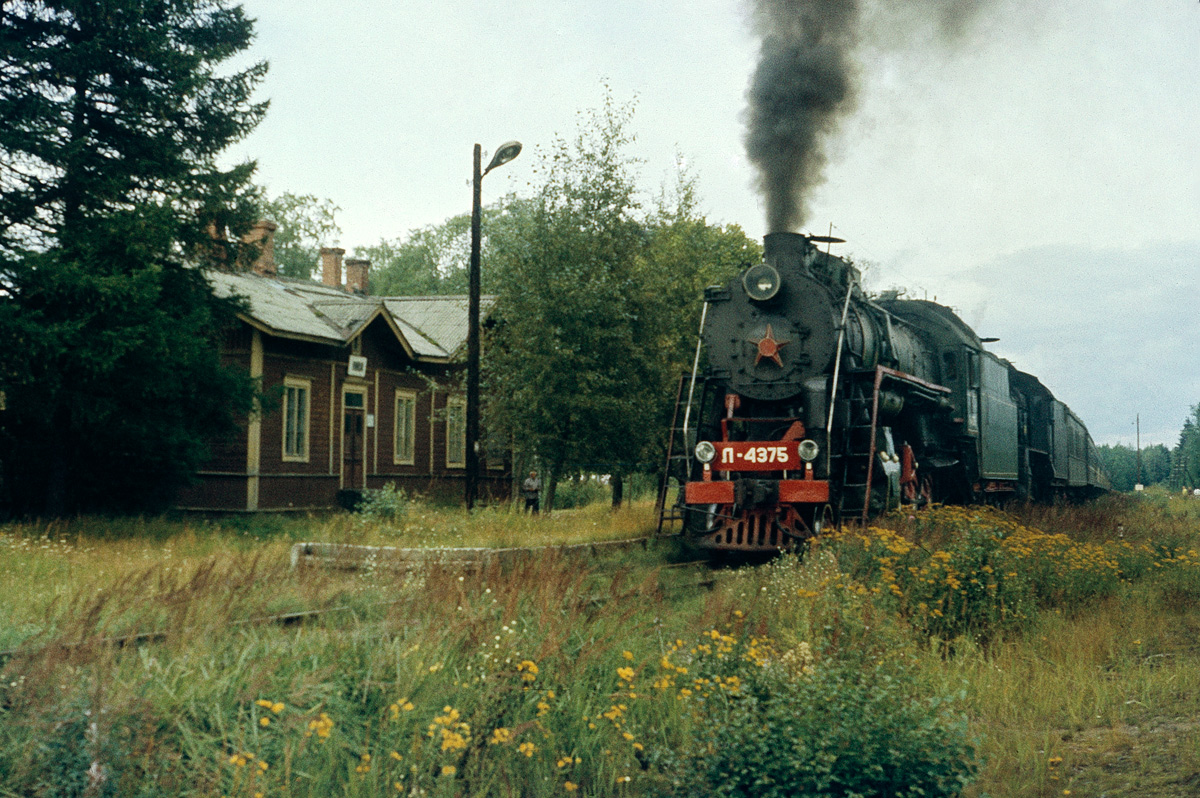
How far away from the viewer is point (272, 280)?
2706 centimetres

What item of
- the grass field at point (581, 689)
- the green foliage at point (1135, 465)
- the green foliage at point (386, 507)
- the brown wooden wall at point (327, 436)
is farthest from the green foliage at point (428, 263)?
the green foliage at point (1135, 465)

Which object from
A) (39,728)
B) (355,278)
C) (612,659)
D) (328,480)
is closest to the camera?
(39,728)

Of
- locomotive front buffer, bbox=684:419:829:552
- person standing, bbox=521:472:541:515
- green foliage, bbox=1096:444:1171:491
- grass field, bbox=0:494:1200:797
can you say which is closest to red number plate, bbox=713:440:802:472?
locomotive front buffer, bbox=684:419:829:552

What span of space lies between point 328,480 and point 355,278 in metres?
16.8

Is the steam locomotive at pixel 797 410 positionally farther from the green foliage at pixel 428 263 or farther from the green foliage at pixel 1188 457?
the green foliage at pixel 1188 457

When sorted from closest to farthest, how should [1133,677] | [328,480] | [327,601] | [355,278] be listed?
[327,601]
[1133,677]
[328,480]
[355,278]

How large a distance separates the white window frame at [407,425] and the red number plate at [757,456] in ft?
45.0

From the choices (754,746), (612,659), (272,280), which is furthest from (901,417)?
(272,280)

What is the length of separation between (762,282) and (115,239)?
8.72m

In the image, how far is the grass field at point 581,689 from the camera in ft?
14.0

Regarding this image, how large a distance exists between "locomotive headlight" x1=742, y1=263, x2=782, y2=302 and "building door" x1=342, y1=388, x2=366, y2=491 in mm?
12674

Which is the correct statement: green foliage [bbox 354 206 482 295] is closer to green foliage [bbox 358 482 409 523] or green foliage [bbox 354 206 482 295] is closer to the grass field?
green foliage [bbox 358 482 409 523]

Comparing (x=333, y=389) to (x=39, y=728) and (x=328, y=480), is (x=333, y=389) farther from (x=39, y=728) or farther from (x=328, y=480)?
(x=39, y=728)

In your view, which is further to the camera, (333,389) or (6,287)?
(333,389)
